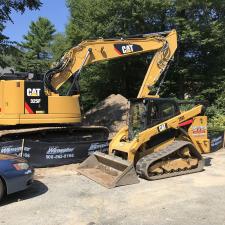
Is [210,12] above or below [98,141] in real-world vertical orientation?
above

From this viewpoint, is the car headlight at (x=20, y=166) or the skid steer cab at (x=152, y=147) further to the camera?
the skid steer cab at (x=152, y=147)

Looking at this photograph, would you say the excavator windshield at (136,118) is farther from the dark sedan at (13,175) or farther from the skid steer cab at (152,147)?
the dark sedan at (13,175)

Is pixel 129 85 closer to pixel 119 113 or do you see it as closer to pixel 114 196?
pixel 119 113

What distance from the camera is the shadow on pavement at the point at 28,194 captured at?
8.60 m

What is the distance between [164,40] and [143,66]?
12.7 m

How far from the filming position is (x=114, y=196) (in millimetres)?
8922

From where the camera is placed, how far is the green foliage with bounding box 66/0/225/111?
24.8m

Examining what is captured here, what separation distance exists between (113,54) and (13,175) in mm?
6906

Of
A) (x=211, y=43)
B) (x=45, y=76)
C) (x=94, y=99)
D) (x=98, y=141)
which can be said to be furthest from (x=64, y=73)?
(x=94, y=99)

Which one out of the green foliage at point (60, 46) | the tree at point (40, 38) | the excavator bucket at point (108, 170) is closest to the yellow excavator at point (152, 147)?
the excavator bucket at point (108, 170)

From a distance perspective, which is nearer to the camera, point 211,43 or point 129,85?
point 211,43

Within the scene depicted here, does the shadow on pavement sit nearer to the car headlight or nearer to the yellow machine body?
the car headlight

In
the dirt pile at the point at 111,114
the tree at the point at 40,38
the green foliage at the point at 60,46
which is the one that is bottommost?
the dirt pile at the point at 111,114

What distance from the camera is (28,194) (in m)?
9.05
